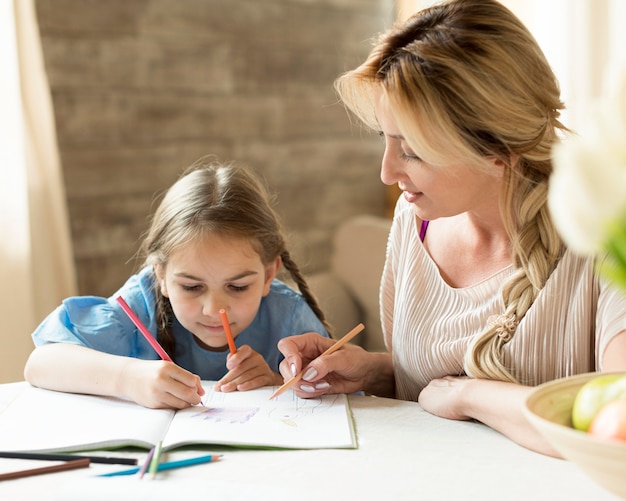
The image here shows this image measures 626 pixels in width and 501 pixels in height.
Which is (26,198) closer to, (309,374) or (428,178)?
(309,374)

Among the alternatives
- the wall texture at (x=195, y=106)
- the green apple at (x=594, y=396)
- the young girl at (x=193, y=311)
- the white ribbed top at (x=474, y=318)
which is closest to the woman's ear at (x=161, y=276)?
the young girl at (x=193, y=311)

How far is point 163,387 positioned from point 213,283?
280 mm

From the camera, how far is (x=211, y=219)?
58.5 inches

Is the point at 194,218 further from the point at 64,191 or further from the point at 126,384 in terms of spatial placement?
the point at 64,191

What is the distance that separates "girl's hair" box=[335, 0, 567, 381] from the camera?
1204mm

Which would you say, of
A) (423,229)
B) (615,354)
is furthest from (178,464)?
(423,229)

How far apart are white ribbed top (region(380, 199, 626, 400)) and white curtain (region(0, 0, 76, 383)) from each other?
4.10ft

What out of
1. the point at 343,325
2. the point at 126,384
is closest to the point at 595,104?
the point at 126,384

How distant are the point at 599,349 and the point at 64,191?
1.89m

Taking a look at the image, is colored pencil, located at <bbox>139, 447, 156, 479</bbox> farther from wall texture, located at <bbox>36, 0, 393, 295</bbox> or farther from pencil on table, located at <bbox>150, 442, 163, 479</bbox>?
wall texture, located at <bbox>36, 0, 393, 295</bbox>

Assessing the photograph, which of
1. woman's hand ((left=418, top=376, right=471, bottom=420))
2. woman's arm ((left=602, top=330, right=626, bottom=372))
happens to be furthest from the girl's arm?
Answer: woman's arm ((left=602, top=330, right=626, bottom=372))

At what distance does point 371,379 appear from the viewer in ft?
4.88

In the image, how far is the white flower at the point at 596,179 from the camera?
0.61 meters

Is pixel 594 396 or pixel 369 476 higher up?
pixel 594 396
